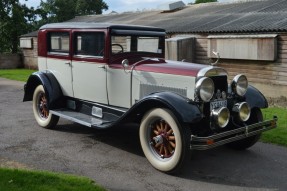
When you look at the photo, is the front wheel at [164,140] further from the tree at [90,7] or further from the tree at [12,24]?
the tree at [90,7]

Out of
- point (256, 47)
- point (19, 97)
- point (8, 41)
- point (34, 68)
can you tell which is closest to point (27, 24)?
point (8, 41)

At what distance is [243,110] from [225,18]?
989 cm

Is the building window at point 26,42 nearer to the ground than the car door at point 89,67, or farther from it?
farther from it

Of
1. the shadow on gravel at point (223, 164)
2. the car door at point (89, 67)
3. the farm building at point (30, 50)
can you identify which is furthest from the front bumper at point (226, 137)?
the farm building at point (30, 50)

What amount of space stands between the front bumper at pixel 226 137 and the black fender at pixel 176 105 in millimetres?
271

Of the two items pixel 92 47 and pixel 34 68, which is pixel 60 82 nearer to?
pixel 92 47

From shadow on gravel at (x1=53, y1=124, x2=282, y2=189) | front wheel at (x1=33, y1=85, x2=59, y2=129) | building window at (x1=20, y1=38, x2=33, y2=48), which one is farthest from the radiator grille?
building window at (x1=20, y1=38, x2=33, y2=48)

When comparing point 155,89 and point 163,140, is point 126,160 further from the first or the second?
point 155,89

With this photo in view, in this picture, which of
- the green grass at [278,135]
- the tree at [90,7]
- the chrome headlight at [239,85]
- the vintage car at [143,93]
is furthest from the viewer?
the tree at [90,7]

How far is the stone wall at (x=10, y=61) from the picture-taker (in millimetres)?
24859

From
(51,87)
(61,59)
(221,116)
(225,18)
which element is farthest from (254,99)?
(225,18)

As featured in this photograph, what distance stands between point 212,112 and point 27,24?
25.6 m

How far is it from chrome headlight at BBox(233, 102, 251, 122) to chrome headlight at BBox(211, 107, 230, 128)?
1.15 feet

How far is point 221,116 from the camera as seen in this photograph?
4.99 meters
